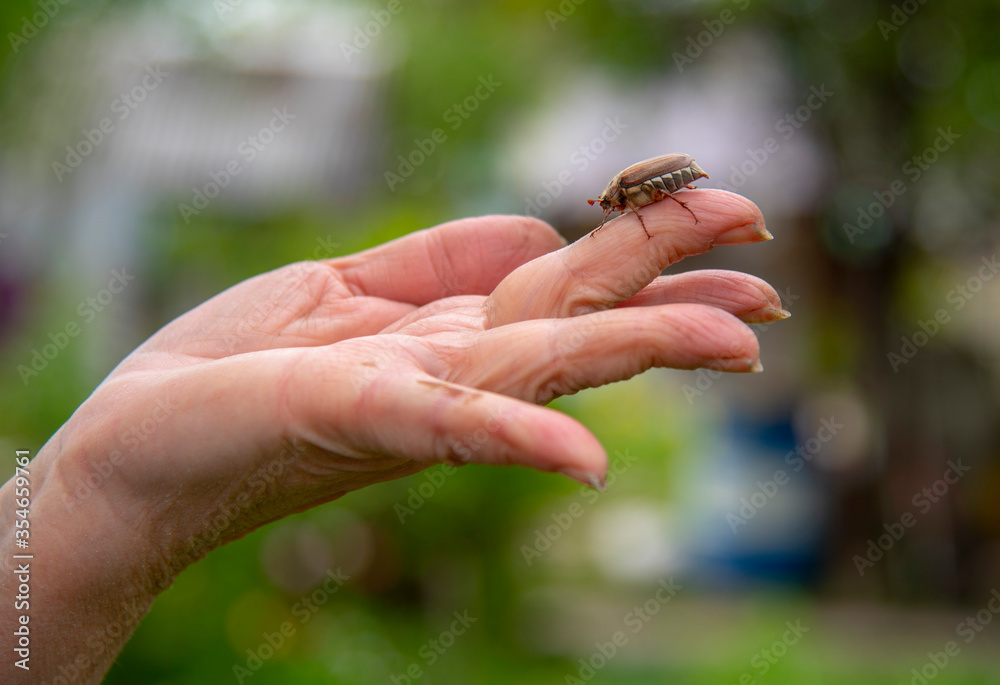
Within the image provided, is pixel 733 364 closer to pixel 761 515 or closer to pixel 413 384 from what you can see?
→ pixel 413 384

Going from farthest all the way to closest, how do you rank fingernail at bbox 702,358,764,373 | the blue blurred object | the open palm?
the blue blurred object < fingernail at bbox 702,358,764,373 < the open palm

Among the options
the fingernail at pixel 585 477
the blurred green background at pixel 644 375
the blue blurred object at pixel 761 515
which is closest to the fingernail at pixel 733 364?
the fingernail at pixel 585 477

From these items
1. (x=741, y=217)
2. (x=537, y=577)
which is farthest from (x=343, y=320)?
(x=537, y=577)

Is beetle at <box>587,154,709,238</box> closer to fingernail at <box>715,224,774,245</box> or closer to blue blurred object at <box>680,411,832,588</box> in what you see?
fingernail at <box>715,224,774,245</box>

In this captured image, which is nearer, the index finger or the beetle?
the index finger

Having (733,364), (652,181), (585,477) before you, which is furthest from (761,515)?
(585,477)

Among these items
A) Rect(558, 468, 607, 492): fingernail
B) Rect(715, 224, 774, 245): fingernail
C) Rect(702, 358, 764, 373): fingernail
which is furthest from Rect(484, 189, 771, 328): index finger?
Rect(558, 468, 607, 492): fingernail

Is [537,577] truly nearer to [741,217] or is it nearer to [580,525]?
[580,525]
